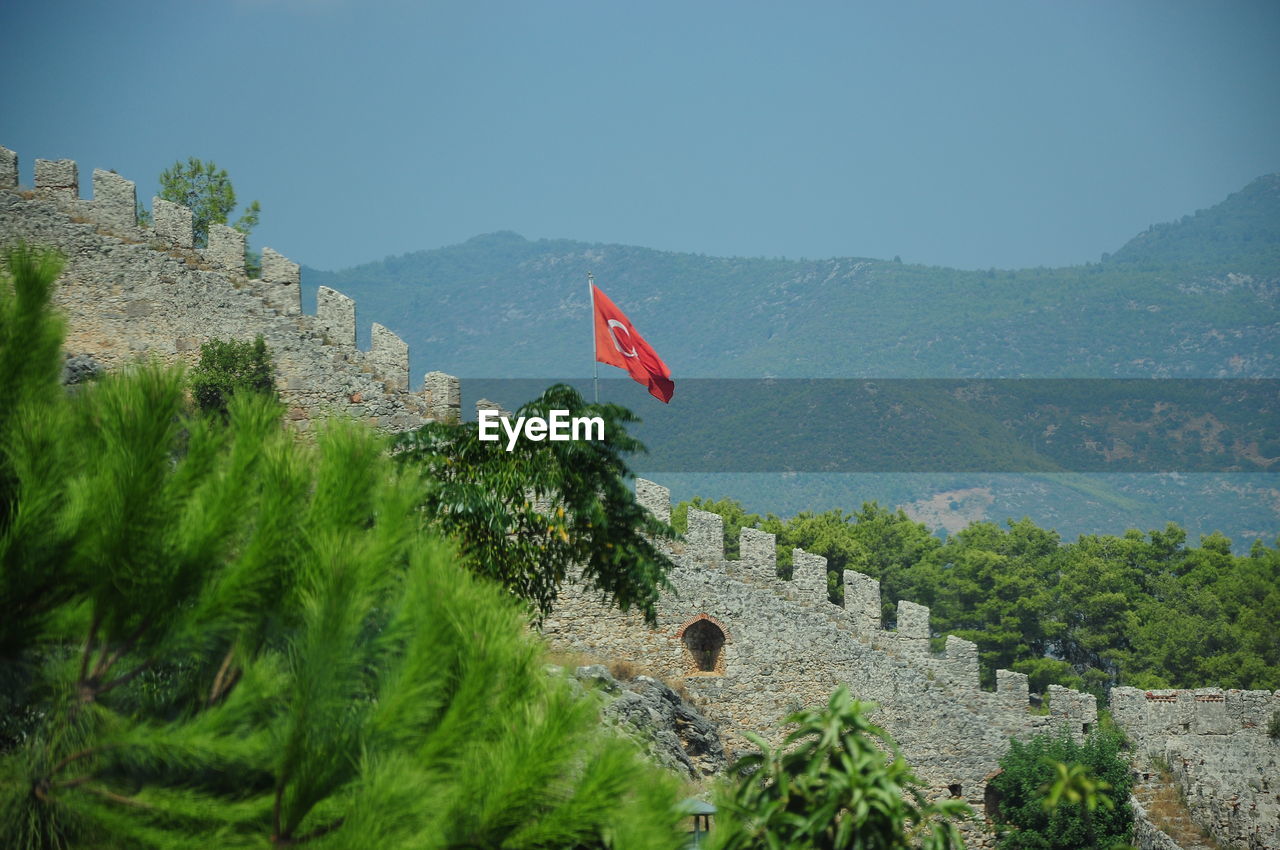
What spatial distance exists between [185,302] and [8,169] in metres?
4.58

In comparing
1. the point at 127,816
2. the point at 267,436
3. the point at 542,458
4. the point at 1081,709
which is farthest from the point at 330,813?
the point at 1081,709

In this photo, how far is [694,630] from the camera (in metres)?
34.1

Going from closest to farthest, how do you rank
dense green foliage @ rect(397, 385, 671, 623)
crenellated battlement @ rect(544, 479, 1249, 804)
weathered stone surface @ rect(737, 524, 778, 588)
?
1. dense green foliage @ rect(397, 385, 671, 623)
2. crenellated battlement @ rect(544, 479, 1249, 804)
3. weathered stone surface @ rect(737, 524, 778, 588)

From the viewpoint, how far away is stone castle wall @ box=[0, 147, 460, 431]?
1227 inches

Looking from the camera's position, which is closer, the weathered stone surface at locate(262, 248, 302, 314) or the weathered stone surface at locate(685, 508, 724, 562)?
the weathered stone surface at locate(262, 248, 302, 314)

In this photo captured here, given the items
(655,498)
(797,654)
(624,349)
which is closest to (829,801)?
(624,349)

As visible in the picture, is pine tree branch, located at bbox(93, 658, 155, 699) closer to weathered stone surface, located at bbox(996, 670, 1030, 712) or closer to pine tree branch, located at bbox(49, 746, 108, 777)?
pine tree branch, located at bbox(49, 746, 108, 777)

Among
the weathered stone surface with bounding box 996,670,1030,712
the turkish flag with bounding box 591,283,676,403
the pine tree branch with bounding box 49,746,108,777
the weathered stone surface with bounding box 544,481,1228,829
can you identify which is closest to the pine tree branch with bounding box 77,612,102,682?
the pine tree branch with bounding box 49,746,108,777

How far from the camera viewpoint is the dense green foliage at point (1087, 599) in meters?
58.7

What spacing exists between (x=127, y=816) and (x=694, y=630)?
24.6 meters

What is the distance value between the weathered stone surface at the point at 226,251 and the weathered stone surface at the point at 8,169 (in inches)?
157

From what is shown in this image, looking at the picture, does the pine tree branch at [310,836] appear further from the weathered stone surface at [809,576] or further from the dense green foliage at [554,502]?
the weathered stone surface at [809,576]

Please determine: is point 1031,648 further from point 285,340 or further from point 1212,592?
point 285,340

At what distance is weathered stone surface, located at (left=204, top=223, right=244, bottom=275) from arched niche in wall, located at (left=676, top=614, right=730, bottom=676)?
11.1m
